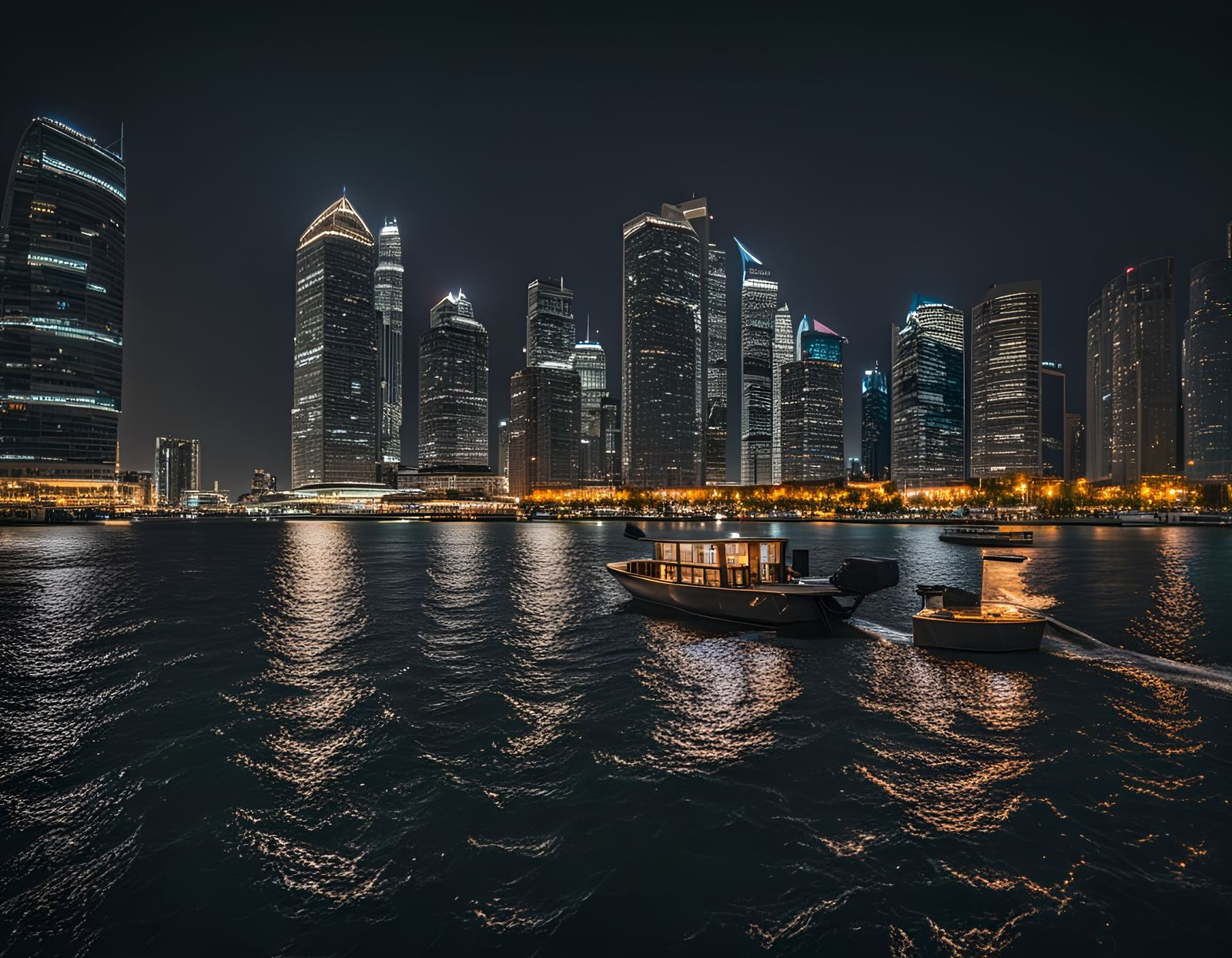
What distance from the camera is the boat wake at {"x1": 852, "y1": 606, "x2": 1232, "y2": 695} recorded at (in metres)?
23.4

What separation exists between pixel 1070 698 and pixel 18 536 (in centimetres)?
17410

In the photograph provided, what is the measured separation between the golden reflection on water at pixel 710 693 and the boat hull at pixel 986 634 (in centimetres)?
723

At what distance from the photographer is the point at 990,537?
105250 millimetres

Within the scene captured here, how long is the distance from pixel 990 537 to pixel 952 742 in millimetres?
106080

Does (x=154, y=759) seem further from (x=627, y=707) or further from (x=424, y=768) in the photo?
(x=627, y=707)

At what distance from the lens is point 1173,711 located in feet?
65.3

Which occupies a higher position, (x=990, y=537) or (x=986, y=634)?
(x=986, y=634)

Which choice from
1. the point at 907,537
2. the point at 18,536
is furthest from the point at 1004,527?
the point at 18,536

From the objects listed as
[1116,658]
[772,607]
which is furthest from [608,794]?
[1116,658]

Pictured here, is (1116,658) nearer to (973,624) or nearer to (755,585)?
(973,624)

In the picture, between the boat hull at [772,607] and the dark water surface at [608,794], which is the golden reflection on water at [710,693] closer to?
the dark water surface at [608,794]

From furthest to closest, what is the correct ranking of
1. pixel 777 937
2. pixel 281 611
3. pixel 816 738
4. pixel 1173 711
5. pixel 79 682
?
1. pixel 281 611
2. pixel 79 682
3. pixel 1173 711
4. pixel 816 738
5. pixel 777 937

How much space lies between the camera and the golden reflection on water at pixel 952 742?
546 inches

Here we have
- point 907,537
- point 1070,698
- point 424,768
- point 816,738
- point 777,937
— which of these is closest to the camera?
point 777,937
